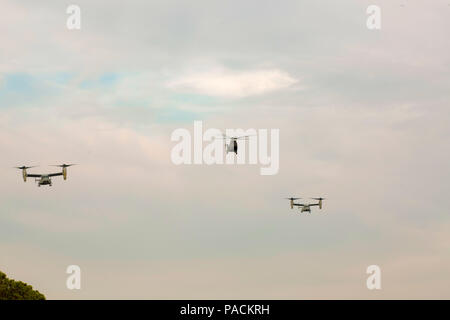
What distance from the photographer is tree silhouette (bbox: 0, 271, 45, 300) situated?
552 feet

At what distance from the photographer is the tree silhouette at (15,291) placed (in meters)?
168

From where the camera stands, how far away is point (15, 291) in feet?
556

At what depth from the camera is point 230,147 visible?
173 m
